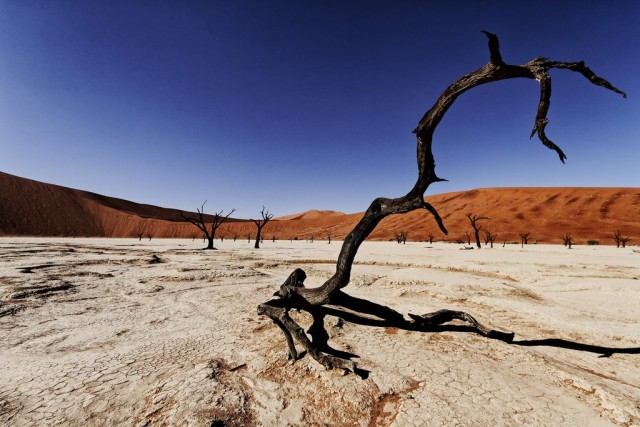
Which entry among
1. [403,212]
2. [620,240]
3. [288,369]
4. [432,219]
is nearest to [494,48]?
[403,212]

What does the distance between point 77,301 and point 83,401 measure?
18.1ft

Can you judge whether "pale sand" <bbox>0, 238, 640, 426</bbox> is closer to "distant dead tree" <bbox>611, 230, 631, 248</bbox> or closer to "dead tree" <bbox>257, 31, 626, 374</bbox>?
"dead tree" <bbox>257, 31, 626, 374</bbox>

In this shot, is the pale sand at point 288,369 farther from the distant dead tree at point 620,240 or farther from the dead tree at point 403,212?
the distant dead tree at point 620,240

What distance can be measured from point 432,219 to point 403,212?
238 ft

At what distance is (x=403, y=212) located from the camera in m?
4.05

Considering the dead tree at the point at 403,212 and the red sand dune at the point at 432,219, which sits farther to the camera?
the red sand dune at the point at 432,219

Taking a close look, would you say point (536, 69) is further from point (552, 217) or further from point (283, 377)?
point (552, 217)

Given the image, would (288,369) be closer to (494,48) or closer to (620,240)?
(494,48)

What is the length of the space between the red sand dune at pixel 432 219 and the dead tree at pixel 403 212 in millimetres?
55058

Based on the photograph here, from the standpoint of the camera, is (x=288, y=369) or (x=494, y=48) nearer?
(x=494, y=48)

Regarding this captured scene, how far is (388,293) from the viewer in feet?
28.7

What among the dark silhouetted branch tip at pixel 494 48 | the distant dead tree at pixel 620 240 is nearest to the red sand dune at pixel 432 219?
the distant dead tree at pixel 620 240

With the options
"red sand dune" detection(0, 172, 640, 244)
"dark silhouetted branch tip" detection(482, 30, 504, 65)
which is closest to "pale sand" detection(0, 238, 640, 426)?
"dark silhouetted branch tip" detection(482, 30, 504, 65)

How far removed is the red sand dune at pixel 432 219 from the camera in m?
54.7
